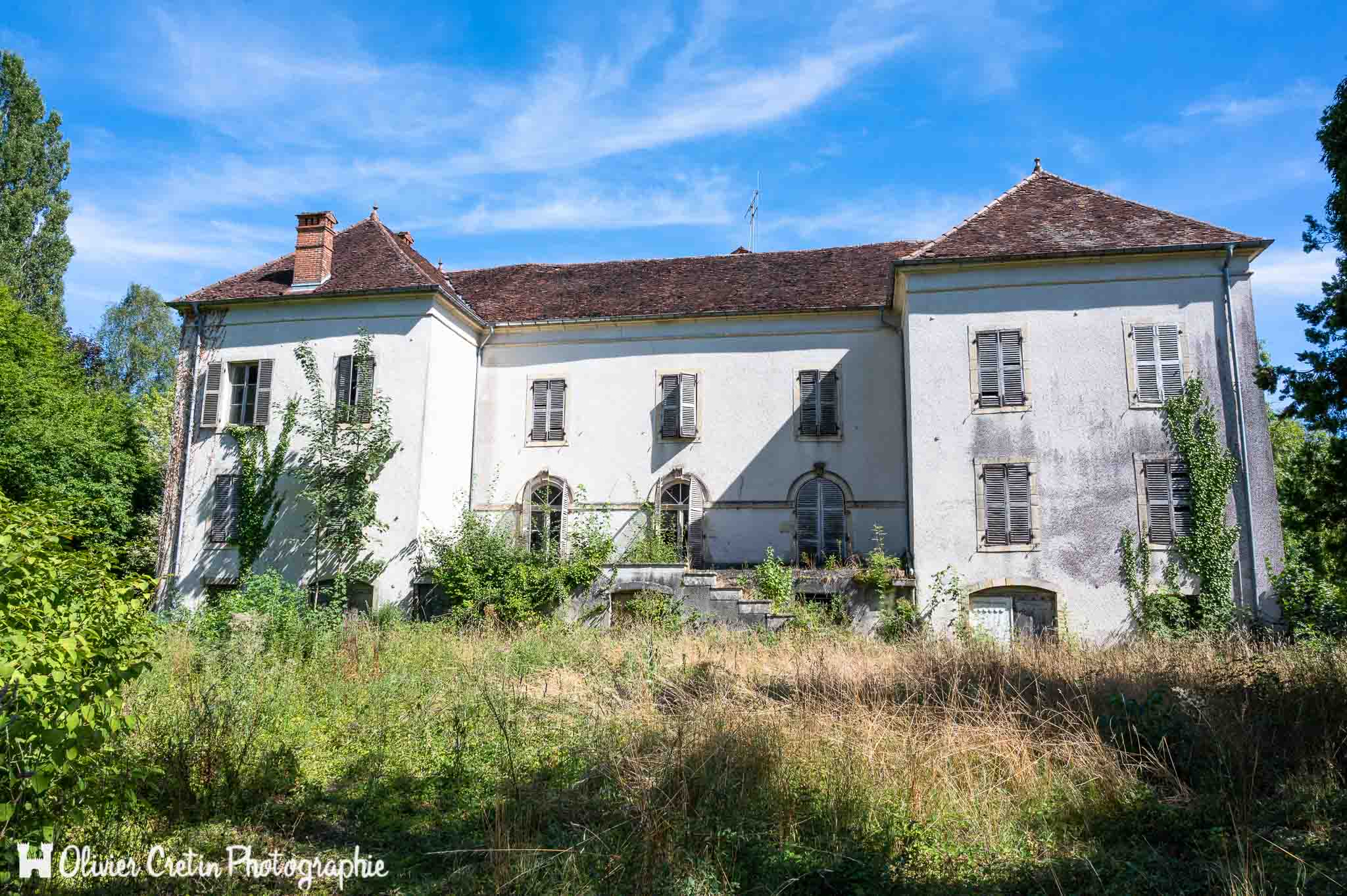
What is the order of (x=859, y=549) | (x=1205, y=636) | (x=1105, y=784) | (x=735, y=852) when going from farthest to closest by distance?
(x=859, y=549), (x=1205, y=636), (x=1105, y=784), (x=735, y=852)

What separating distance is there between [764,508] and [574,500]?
438 centimetres

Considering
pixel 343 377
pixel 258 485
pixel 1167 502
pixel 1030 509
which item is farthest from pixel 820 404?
pixel 258 485

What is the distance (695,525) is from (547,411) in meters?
4.52

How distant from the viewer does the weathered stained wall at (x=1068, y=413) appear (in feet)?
51.9

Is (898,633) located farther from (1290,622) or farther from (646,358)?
(646,358)

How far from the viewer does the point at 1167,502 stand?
1579cm

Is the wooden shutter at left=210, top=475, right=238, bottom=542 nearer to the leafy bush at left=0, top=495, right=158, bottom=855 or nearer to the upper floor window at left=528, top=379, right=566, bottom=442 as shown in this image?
the upper floor window at left=528, top=379, right=566, bottom=442

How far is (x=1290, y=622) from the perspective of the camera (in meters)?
14.8

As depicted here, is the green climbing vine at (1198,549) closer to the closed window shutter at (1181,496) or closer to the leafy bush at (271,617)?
the closed window shutter at (1181,496)

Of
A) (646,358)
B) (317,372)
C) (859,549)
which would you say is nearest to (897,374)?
(859,549)

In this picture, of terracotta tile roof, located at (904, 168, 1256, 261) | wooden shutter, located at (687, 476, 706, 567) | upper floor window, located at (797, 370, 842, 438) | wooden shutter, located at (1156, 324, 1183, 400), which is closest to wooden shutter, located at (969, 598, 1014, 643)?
upper floor window, located at (797, 370, 842, 438)

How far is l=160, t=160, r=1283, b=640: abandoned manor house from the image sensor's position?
633 inches

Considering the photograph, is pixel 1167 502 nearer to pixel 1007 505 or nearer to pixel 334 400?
pixel 1007 505

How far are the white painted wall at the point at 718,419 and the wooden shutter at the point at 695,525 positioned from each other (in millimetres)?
158
